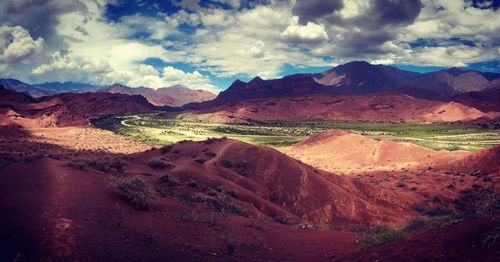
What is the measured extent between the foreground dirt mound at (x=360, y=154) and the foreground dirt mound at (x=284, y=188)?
2228 centimetres

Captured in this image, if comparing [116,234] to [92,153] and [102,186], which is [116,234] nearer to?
[102,186]

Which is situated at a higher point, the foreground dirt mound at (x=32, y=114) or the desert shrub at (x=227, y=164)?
the foreground dirt mound at (x=32, y=114)

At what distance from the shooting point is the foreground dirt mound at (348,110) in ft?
451

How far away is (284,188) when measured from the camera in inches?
1120

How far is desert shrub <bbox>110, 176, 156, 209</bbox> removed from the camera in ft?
49.6

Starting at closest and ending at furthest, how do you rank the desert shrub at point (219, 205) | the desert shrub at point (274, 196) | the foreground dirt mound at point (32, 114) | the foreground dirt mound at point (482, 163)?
the desert shrub at point (219, 205), the desert shrub at point (274, 196), the foreground dirt mound at point (482, 163), the foreground dirt mound at point (32, 114)

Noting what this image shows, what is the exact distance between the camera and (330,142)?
69.4 m

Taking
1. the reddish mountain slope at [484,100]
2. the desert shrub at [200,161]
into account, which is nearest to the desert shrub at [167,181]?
the desert shrub at [200,161]

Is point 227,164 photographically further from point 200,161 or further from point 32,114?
point 32,114

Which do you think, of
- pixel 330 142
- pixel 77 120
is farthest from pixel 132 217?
pixel 77 120

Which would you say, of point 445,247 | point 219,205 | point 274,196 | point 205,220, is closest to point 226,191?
point 219,205

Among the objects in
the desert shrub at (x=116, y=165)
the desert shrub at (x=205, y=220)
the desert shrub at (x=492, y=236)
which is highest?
the desert shrub at (x=492, y=236)

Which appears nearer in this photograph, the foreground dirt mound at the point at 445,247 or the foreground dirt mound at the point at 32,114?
the foreground dirt mound at the point at 445,247

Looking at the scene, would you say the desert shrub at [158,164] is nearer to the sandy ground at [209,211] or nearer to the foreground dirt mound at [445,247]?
the sandy ground at [209,211]
